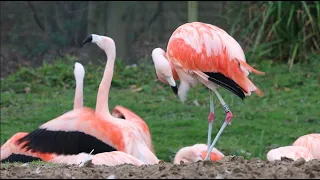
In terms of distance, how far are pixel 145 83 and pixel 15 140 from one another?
3.91 meters

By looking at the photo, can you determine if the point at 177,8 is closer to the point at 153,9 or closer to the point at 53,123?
the point at 153,9

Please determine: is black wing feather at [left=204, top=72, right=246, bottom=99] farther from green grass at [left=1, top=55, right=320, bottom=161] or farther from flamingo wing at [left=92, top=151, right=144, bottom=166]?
green grass at [left=1, top=55, right=320, bottom=161]

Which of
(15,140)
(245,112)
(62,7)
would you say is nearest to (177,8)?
(62,7)

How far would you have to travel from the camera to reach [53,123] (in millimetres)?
6695

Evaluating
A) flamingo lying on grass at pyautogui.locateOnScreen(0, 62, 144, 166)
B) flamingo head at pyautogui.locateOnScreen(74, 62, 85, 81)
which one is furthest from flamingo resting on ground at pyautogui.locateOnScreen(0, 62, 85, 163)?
flamingo head at pyautogui.locateOnScreen(74, 62, 85, 81)

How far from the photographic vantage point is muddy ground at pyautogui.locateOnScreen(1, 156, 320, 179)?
367cm

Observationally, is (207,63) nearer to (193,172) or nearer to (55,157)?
(55,157)

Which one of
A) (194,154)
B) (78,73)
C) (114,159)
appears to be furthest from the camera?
(78,73)

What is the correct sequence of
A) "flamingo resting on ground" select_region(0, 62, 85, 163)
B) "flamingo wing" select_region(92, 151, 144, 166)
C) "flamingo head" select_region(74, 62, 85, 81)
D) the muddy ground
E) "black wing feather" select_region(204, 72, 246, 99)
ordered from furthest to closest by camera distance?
1. "flamingo head" select_region(74, 62, 85, 81)
2. "flamingo resting on ground" select_region(0, 62, 85, 163)
3. "black wing feather" select_region(204, 72, 246, 99)
4. "flamingo wing" select_region(92, 151, 144, 166)
5. the muddy ground

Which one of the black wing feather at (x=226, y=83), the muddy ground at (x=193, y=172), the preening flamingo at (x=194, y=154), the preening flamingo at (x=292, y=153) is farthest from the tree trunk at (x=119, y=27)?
the muddy ground at (x=193, y=172)

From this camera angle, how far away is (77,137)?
21.5ft

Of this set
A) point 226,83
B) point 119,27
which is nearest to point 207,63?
point 226,83

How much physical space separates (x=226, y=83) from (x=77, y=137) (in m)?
1.37

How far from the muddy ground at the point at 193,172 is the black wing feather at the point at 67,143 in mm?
2182
